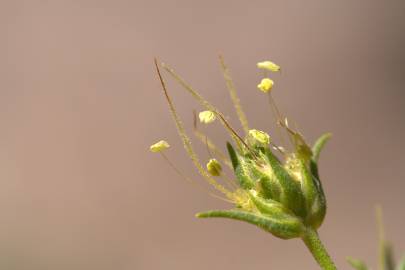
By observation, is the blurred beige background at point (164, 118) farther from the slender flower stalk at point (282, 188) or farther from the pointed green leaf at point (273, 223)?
the pointed green leaf at point (273, 223)

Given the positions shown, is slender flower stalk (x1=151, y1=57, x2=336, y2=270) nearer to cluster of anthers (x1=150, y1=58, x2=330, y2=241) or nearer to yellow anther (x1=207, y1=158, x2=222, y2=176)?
cluster of anthers (x1=150, y1=58, x2=330, y2=241)

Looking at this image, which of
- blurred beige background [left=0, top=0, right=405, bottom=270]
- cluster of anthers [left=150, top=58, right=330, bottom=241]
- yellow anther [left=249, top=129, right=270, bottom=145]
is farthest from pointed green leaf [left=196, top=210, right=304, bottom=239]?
blurred beige background [left=0, top=0, right=405, bottom=270]

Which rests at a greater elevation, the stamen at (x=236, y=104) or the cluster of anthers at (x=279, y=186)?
the stamen at (x=236, y=104)

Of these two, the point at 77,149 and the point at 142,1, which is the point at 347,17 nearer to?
the point at 142,1

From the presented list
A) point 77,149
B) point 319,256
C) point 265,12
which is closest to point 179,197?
point 77,149

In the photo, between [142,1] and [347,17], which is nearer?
[347,17]

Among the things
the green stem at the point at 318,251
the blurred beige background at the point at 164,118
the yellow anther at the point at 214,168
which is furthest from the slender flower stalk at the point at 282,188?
the blurred beige background at the point at 164,118
